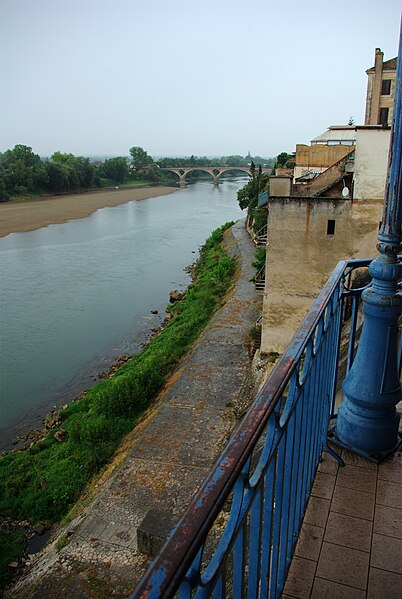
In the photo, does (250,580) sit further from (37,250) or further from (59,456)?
(37,250)

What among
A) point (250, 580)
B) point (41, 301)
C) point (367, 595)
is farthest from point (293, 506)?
point (41, 301)

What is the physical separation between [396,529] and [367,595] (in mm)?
415

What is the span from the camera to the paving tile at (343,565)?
1938 mm

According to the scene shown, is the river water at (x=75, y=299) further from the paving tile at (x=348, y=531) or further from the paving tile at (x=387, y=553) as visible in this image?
the paving tile at (x=387, y=553)

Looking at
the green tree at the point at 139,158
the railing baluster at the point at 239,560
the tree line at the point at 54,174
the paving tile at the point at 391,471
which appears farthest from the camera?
the green tree at the point at 139,158

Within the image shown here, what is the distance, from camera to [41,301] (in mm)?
21844

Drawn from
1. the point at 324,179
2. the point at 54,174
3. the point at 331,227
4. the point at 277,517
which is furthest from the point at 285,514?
the point at 54,174

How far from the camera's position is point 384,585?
1918 mm

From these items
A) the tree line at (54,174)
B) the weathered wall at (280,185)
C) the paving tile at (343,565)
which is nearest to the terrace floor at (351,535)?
the paving tile at (343,565)

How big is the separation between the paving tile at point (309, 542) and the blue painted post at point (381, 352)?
606 millimetres

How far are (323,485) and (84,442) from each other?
9.14 meters

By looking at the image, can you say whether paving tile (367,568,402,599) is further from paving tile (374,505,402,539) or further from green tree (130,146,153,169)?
green tree (130,146,153,169)

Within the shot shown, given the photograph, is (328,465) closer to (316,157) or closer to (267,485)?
(267,485)

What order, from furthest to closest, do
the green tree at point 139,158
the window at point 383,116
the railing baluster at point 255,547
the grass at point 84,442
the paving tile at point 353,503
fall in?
the green tree at point 139,158
the window at point 383,116
the grass at point 84,442
the paving tile at point 353,503
the railing baluster at point 255,547
